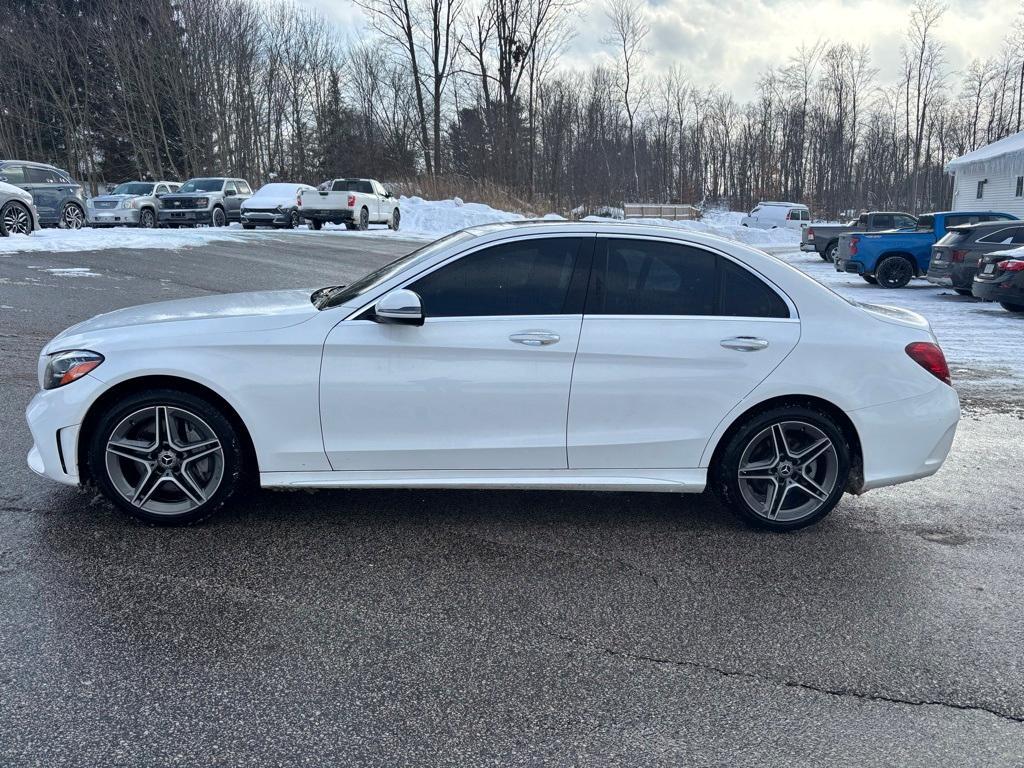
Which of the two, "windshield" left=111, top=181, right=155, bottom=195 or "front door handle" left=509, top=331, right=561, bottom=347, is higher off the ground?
"windshield" left=111, top=181, right=155, bottom=195

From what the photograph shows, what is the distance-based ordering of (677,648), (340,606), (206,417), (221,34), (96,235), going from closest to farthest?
(677,648), (340,606), (206,417), (96,235), (221,34)

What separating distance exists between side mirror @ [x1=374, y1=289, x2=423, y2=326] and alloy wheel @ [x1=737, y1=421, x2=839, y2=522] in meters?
1.89

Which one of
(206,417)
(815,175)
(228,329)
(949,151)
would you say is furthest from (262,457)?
(949,151)

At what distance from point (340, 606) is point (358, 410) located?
1071mm

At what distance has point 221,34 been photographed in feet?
149

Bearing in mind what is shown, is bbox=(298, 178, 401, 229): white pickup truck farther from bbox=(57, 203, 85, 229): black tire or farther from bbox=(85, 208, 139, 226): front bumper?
bbox=(57, 203, 85, 229): black tire

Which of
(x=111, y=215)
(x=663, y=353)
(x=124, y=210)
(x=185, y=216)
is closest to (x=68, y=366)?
(x=663, y=353)

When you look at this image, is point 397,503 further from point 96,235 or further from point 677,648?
point 96,235

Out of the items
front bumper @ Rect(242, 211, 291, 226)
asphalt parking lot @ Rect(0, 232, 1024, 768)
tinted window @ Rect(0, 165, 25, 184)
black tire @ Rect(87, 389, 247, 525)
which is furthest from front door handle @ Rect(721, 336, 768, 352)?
front bumper @ Rect(242, 211, 291, 226)

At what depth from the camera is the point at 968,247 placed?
16031 mm

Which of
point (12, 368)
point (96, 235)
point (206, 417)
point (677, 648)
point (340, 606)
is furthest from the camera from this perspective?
point (96, 235)

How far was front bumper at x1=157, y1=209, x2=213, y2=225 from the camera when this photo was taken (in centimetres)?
2984

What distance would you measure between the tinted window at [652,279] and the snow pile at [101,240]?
1621 centimetres

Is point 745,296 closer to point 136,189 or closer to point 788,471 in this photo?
point 788,471
